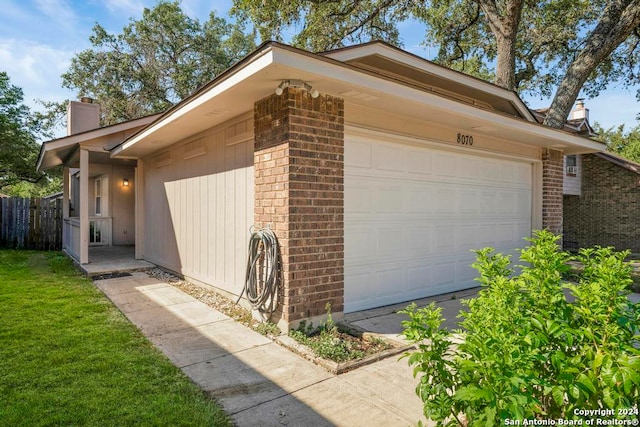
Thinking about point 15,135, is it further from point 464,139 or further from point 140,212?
point 464,139

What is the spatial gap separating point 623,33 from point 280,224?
12030 millimetres

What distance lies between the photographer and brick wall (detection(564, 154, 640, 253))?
1497 cm

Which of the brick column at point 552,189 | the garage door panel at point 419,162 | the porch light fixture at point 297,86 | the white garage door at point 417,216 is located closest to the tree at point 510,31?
the brick column at point 552,189

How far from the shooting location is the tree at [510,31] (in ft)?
36.4

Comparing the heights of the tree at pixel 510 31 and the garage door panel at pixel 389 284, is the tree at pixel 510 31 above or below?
above

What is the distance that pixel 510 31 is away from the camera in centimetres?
1177

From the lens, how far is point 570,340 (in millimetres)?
1651

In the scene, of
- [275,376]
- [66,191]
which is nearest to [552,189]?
[275,376]

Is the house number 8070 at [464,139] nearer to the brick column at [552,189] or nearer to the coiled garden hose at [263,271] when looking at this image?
the brick column at [552,189]

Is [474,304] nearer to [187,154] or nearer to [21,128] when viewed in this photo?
[187,154]

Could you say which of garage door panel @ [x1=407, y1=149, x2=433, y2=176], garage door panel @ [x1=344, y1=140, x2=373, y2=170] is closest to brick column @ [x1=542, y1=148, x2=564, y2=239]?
garage door panel @ [x1=407, y1=149, x2=433, y2=176]

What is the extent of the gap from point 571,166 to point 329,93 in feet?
52.7

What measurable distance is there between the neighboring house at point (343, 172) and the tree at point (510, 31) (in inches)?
212

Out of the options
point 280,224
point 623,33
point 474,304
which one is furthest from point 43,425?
point 623,33
